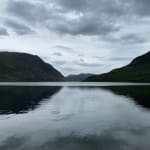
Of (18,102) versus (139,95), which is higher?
(18,102)

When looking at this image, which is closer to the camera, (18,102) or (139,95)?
(18,102)

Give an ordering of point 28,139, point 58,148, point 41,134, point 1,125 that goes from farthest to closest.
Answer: point 1,125 → point 41,134 → point 28,139 → point 58,148

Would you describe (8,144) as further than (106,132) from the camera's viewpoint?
No

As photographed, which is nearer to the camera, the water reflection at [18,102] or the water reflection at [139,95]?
the water reflection at [18,102]

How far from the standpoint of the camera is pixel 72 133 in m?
25.8

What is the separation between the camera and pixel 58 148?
19.9 metres

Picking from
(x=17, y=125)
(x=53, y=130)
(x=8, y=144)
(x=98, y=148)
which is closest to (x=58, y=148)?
(x=98, y=148)

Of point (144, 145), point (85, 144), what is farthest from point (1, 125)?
point (144, 145)

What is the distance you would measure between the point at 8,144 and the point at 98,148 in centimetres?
867

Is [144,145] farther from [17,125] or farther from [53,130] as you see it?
[17,125]

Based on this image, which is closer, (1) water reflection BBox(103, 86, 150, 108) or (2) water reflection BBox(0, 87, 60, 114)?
(2) water reflection BBox(0, 87, 60, 114)

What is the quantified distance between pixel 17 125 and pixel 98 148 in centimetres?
1490

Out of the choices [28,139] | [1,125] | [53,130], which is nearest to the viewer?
[28,139]

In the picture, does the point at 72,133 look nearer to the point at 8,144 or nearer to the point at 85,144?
the point at 85,144
